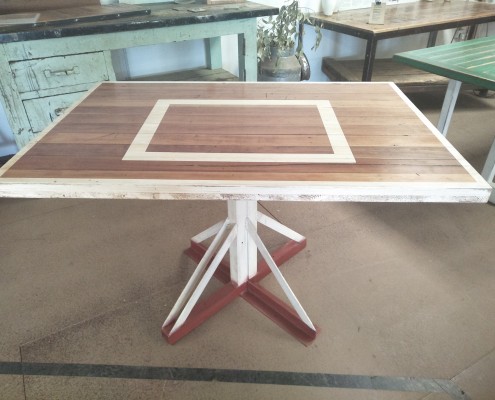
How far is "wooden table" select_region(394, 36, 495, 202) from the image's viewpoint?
1846 mm

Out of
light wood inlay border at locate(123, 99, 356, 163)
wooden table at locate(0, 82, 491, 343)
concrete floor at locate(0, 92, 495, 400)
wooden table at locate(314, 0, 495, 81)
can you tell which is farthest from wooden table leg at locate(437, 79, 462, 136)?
light wood inlay border at locate(123, 99, 356, 163)

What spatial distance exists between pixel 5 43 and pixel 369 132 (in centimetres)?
174

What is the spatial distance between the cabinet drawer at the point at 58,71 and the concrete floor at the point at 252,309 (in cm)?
73

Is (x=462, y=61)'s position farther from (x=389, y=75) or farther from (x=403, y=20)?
(x=389, y=75)

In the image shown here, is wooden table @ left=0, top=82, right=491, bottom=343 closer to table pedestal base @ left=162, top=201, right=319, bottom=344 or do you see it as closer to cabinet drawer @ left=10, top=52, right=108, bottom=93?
table pedestal base @ left=162, top=201, right=319, bottom=344

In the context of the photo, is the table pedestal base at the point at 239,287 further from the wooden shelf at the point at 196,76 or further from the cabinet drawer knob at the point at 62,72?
the wooden shelf at the point at 196,76

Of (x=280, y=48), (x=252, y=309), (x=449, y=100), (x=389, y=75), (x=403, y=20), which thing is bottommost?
(x=252, y=309)

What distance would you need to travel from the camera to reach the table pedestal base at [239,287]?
4.79ft

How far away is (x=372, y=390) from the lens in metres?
1.32

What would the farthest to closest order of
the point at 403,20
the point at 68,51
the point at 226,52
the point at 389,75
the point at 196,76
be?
the point at 389,75 → the point at 226,52 → the point at 403,20 → the point at 196,76 → the point at 68,51

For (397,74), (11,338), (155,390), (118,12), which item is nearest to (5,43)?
(118,12)

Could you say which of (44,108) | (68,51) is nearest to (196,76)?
(68,51)

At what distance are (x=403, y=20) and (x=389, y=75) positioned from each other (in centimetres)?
47

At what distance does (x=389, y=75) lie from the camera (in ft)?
10.7
